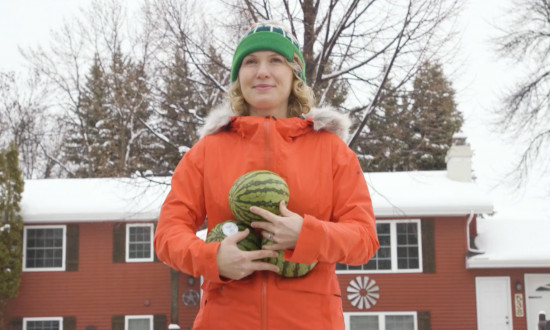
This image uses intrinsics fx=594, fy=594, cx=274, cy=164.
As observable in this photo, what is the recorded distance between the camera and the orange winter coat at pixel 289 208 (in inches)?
79.3

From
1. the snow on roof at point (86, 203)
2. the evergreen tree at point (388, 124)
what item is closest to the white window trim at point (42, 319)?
the snow on roof at point (86, 203)

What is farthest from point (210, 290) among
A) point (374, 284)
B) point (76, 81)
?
point (76, 81)

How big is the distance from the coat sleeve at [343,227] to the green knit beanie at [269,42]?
46cm

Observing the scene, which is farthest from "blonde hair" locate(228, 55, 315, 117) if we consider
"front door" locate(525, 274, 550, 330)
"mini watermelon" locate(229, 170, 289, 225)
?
"front door" locate(525, 274, 550, 330)

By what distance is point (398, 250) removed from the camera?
17.6 m

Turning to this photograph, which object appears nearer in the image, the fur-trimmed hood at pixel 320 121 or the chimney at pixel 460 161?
the fur-trimmed hood at pixel 320 121

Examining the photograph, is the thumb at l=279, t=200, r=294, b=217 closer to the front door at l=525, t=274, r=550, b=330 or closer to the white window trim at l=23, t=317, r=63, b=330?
the front door at l=525, t=274, r=550, b=330

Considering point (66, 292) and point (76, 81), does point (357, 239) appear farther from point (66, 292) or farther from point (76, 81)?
point (76, 81)

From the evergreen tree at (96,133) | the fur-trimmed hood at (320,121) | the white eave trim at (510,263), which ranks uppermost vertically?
the evergreen tree at (96,133)

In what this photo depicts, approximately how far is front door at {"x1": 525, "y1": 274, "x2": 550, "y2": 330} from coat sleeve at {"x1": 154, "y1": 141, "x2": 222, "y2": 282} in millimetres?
17039

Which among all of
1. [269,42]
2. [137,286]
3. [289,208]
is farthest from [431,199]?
[289,208]

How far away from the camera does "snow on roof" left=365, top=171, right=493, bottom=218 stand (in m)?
16.8

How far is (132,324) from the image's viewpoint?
18.5m

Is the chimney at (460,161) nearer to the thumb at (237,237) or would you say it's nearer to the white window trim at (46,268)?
the white window trim at (46,268)
